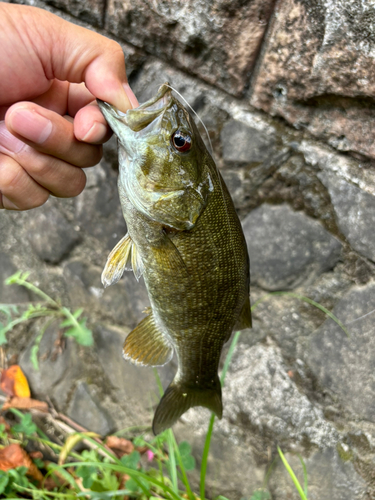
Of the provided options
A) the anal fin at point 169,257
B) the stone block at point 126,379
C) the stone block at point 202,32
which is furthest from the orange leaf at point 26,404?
the stone block at point 202,32

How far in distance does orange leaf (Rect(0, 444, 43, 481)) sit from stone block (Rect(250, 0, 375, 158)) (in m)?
1.89

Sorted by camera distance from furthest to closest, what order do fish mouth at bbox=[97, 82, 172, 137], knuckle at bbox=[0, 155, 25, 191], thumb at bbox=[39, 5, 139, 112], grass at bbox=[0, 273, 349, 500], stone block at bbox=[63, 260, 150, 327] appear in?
1. stone block at bbox=[63, 260, 150, 327]
2. grass at bbox=[0, 273, 349, 500]
3. knuckle at bbox=[0, 155, 25, 191]
4. thumb at bbox=[39, 5, 139, 112]
5. fish mouth at bbox=[97, 82, 172, 137]

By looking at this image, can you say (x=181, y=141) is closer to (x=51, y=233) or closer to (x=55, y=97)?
(x=55, y=97)

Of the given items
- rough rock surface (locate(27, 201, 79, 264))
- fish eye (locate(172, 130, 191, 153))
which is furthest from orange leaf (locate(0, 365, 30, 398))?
fish eye (locate(172, 130, 191, 153))

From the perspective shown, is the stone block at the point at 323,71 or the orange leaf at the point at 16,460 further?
the orange leaf at the point at 16,460

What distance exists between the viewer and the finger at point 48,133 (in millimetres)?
806

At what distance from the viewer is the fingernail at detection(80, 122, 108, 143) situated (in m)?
0.86

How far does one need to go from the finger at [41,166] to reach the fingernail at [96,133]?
161 millimetres

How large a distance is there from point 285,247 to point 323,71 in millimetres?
541

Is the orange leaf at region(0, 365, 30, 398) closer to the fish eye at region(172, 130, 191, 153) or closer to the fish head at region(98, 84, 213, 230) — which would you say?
the fish head at region(98, 84, 213, 230)

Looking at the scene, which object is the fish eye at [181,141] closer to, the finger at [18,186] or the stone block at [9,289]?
the finger at [18,186]

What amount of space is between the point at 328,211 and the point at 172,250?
0.55 metres

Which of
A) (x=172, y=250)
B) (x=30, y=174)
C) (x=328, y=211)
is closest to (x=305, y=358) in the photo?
(x=328, y=211)

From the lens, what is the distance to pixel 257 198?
4.03ft
